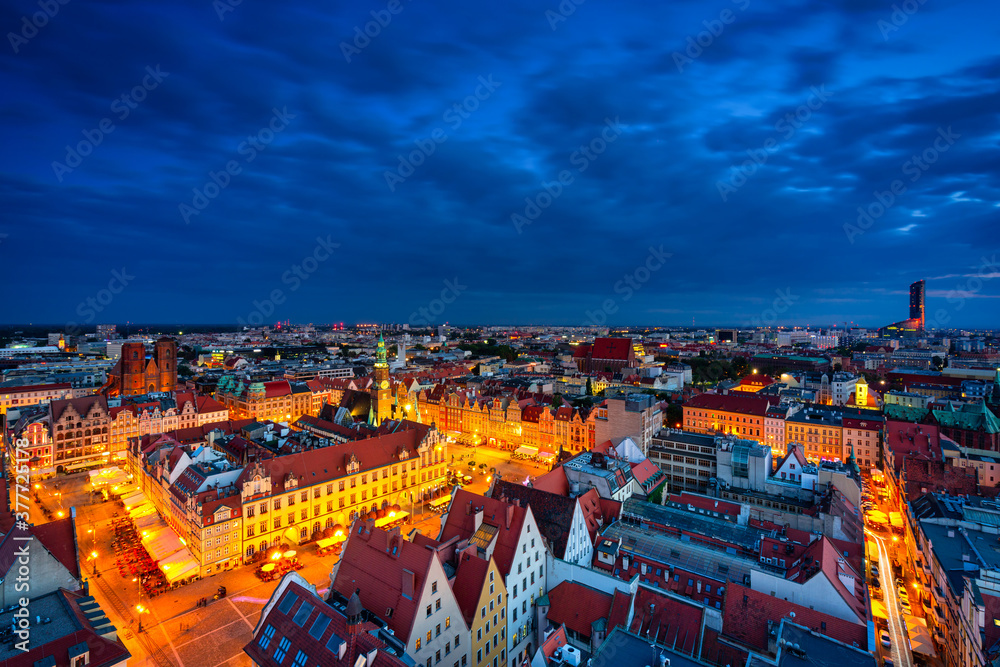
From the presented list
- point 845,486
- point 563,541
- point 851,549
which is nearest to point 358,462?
point 563,541

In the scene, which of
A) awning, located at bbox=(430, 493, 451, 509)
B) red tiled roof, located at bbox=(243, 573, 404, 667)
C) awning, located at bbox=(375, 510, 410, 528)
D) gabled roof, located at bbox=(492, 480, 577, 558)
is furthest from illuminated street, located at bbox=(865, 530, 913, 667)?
awning, located at bbox=(375, 510, 410, 528)

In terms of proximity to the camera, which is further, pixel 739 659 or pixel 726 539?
pixel 726 539

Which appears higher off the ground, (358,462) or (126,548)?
(358,462)

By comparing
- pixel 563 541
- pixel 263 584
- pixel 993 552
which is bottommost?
pixel 263 584

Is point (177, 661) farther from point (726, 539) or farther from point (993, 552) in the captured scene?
point (993, 552)

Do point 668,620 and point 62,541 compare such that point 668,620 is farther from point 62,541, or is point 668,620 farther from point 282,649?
point 62,541

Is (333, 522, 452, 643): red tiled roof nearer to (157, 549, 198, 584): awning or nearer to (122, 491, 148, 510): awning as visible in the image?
(157, 549, 198, 584): awning

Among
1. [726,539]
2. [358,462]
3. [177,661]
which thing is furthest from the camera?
[358,462]
